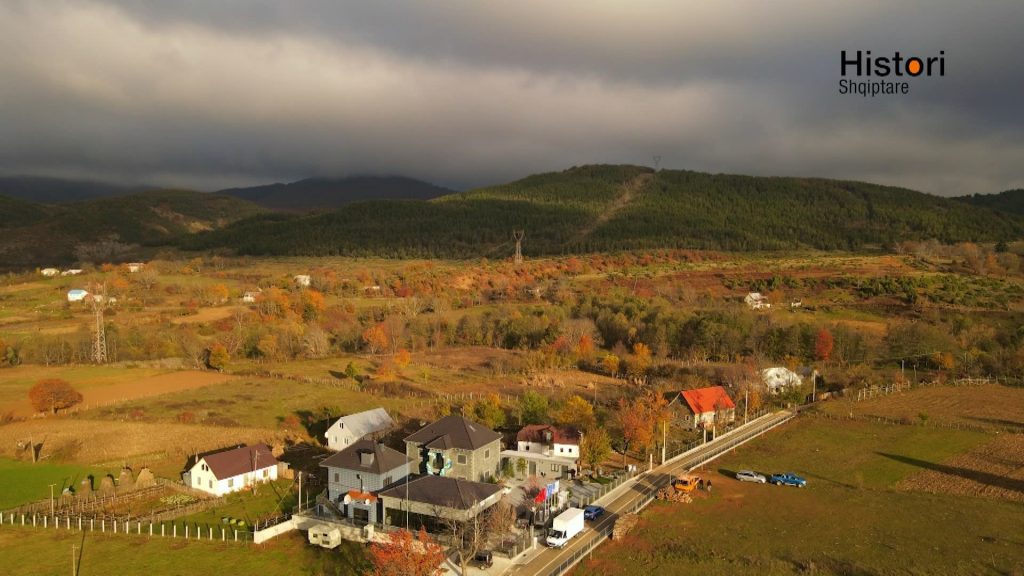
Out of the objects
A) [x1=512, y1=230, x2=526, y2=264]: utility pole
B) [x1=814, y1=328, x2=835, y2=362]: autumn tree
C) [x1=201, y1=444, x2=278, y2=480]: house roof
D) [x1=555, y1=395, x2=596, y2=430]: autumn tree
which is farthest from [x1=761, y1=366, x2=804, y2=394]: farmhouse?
[x1=512, y1=230, x2=526, y2=264]: utility pole

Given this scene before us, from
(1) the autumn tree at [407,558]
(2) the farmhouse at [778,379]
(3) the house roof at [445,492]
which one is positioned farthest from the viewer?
(2) the farmhouse at [778,379]

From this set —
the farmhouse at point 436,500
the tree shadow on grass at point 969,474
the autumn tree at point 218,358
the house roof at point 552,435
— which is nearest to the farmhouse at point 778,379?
the tree shadow on grass at point 969,474

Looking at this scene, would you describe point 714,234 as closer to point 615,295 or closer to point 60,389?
point 615,295

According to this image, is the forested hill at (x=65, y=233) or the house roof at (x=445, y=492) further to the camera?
the forested hill at (x=65, y=233)

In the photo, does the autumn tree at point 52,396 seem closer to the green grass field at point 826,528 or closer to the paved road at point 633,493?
the paved road at point 633,493

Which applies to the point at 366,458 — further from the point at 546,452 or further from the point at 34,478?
the point at 34,478

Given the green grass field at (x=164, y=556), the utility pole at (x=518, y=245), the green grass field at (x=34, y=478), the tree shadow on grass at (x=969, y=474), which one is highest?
the utility pole at (x=518, y=245)

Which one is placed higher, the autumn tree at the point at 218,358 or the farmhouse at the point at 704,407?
the autumn tree at the point at 218,358
